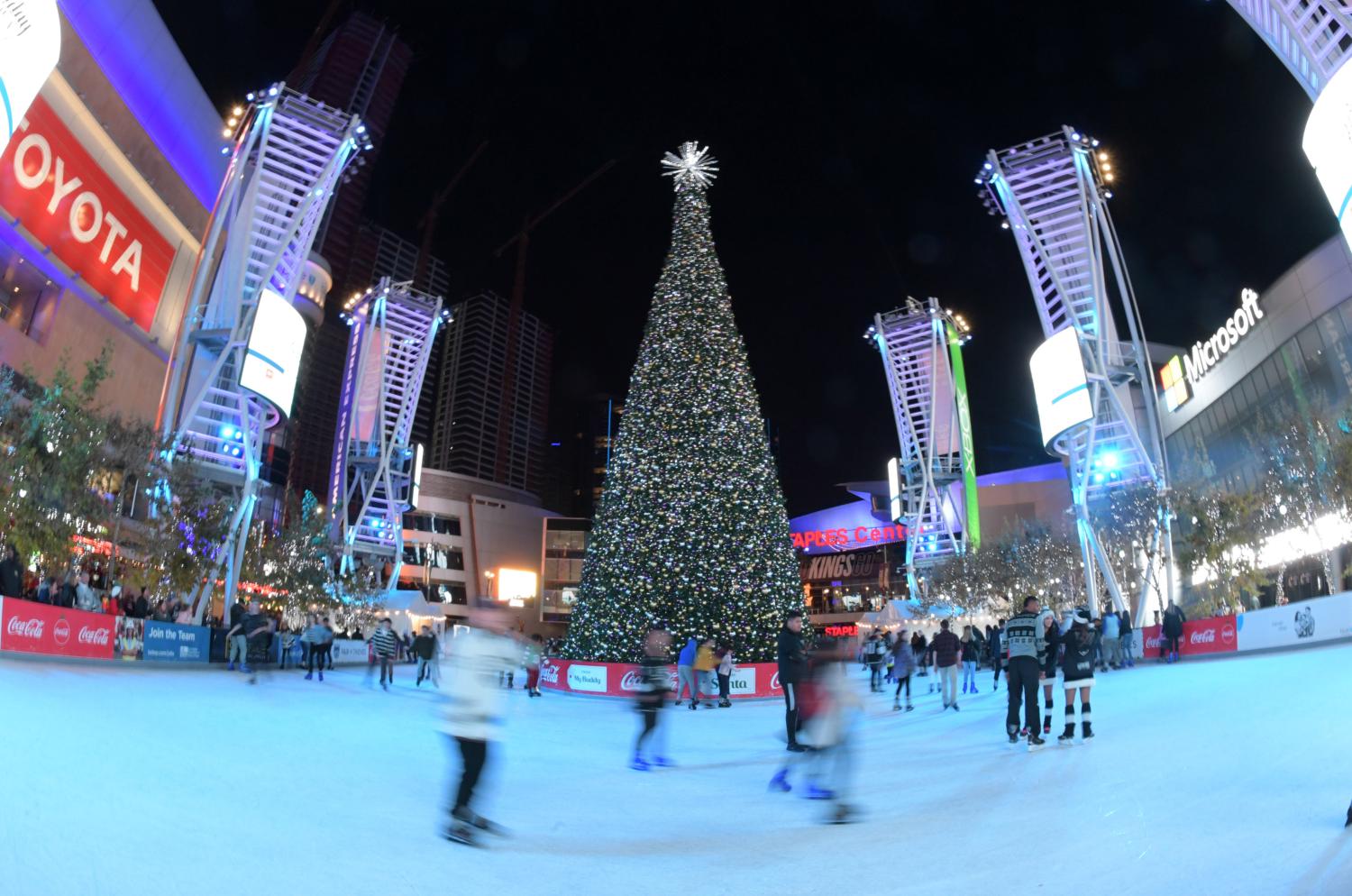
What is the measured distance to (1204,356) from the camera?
48.5 metres

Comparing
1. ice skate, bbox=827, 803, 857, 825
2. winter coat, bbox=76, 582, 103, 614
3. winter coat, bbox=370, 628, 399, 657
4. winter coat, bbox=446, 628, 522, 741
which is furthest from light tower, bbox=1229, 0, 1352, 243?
winter coat, bbox=76, 582, 103, 614

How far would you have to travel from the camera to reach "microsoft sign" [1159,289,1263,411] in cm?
4250

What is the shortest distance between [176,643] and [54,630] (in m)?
4.81

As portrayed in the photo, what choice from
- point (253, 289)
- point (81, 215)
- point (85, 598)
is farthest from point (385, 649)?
point (81, 215)

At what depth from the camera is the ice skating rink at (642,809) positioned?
4344 mm

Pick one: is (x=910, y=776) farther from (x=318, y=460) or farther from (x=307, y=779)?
(x=318, y=460)

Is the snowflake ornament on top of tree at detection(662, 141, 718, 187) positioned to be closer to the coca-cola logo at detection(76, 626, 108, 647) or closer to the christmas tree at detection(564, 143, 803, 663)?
the christmas tree at detection(564, 143, 803, 663)

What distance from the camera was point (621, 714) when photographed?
15.7 metres

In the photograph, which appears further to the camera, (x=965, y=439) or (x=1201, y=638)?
(x=965, y=439)

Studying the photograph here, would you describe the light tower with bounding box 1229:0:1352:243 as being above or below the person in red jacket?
above

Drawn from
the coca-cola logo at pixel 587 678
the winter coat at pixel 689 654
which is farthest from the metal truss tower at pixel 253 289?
the winter coat at pixel 689 654

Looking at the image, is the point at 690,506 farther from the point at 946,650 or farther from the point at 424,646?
Result: the point at 946,650

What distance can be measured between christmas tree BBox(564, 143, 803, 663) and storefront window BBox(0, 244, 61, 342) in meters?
22.4

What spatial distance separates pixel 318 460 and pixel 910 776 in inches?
4131
